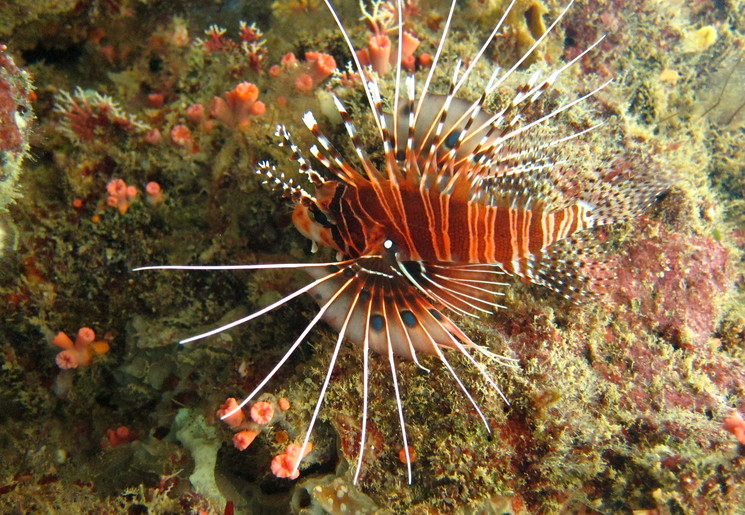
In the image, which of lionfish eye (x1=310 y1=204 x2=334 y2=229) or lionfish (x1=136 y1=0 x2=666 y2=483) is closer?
lionfish (x1=136 y1=0 x2=666 y2=483)

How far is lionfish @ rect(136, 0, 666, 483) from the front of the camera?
269 cm

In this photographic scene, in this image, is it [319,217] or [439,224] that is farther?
[319,217]

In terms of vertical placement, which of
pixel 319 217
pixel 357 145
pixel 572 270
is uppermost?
pixel 357 145

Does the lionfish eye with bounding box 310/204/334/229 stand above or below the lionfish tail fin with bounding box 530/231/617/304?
above

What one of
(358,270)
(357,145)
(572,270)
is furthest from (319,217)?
(572,270)

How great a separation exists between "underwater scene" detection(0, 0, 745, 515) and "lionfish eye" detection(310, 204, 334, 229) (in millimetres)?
24

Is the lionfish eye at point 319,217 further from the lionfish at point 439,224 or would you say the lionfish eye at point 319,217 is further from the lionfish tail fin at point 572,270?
the lionfish tail fin at point 572,270

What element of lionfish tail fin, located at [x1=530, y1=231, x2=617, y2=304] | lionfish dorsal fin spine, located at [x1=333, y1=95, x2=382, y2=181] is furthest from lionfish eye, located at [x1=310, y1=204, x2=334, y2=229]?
lionfish tail fin, located at [x1=530, y1=231, x2=617, y2=304]

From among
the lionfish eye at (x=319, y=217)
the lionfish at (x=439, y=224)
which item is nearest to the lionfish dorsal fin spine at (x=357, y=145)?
the lionfish at (x=439, y=224)

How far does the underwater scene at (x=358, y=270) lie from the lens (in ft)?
8.71

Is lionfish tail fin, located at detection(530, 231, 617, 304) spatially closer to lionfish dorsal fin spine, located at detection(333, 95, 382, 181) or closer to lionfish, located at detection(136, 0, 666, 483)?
lionfish, located at detection(136, 0, 666, 483)

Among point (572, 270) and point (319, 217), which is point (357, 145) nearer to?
point (319, 217)

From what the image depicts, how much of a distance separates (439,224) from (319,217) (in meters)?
0.85

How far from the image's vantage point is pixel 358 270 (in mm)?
2920
